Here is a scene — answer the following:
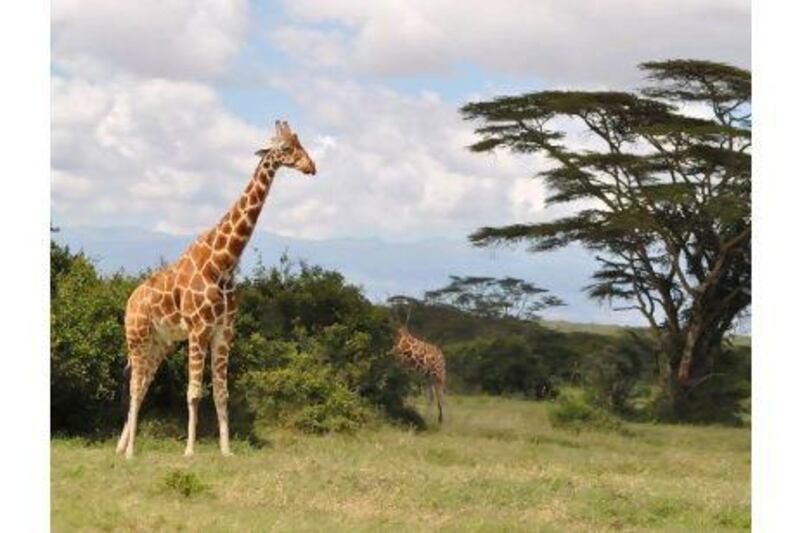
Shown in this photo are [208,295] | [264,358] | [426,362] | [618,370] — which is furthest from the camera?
[618,370]

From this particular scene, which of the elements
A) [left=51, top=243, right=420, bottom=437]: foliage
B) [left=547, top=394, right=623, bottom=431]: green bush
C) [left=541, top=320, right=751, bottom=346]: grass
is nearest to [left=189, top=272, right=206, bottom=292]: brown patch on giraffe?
[left=51, top=243, right=420, bottom=437]: foliage

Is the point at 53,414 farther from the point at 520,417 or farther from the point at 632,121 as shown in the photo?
the point at 632,121

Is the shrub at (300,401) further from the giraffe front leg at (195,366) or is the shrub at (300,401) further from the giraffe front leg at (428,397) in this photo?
the giraffe front leg at (428,397)

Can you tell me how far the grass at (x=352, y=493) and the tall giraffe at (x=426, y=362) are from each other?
453 cm

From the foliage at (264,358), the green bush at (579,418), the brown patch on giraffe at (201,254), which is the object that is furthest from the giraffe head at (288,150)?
the green bush at (579,418)

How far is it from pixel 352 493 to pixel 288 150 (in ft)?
9.65

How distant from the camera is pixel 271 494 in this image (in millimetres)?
8547

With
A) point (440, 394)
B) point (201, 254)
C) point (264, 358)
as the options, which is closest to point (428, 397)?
point (440, 394)

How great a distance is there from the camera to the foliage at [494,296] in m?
24.9

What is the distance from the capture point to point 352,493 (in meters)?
8.64

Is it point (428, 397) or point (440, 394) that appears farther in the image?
point (440, 394)

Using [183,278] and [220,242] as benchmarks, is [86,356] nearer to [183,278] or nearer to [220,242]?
[183,278]

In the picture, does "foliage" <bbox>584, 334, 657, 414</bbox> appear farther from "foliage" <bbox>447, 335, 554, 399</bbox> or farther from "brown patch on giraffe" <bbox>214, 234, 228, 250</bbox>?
"brown patch on giraffe" <bbox>214, 234, 228, 250</bbox>
